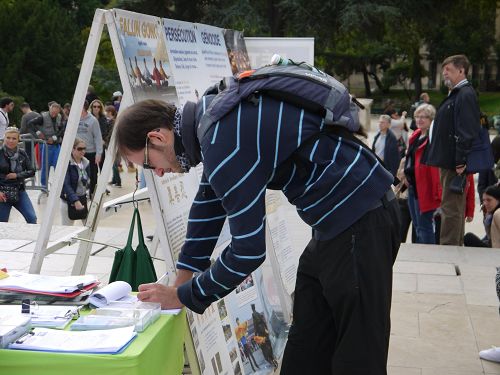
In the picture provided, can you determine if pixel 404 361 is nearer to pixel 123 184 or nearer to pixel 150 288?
pixel 150 288

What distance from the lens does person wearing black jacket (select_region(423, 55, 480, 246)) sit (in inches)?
277

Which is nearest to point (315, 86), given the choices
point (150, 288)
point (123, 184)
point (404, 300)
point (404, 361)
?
point (150, 288)

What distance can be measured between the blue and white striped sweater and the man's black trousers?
62 mm

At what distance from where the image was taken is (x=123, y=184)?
44.2ft

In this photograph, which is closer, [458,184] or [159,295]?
[159,295]

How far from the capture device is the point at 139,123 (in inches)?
94.4

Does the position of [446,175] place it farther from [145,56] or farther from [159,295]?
[159,295]

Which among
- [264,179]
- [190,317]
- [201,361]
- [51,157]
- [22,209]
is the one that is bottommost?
[51,157]

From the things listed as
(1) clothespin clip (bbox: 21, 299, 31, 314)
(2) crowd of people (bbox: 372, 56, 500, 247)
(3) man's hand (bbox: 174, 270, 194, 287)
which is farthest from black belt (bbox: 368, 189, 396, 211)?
(2) crowd of people (bbox: 372, 56, 500, 247)

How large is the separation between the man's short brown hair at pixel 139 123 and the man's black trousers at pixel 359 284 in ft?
2.28

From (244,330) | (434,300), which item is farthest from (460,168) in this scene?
(244,330)

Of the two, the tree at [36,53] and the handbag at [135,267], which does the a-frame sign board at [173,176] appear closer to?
the handbag at [135,267]

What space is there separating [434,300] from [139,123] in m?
4.07

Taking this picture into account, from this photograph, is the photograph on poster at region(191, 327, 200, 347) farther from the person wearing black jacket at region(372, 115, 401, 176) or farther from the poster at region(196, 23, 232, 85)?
the person wearing black jacket at region(372, 115, 401, 176)
